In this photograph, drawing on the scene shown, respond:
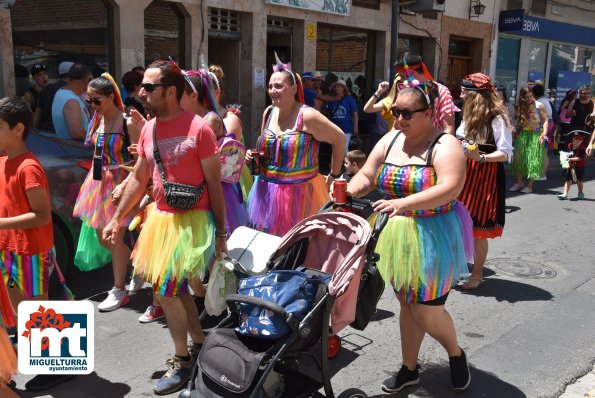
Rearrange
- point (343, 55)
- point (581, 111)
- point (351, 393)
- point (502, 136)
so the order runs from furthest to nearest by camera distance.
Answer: point (343, 55) → point (581, 111) → point (502, 136) → point (351, 393)

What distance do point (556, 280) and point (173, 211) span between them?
416 centimetres

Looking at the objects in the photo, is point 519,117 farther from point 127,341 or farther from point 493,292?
point 127,341

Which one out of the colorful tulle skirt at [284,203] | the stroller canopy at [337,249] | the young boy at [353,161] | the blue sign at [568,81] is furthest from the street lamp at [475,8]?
the stroller canopy at [337,249]

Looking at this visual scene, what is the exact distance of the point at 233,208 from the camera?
4.40 m

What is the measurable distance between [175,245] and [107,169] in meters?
1.78

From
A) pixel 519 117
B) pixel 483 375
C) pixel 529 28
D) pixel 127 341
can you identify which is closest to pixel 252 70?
pixel 519 117

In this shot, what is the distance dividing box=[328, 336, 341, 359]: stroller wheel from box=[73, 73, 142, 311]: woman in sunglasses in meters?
1.93

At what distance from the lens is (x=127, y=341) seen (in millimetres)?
4277

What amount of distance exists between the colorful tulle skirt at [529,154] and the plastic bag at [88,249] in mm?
7757

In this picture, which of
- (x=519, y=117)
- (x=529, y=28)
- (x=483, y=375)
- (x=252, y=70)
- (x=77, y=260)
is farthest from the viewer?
(x=529, y=28)

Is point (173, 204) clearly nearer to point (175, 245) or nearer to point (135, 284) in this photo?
point (175, 245)

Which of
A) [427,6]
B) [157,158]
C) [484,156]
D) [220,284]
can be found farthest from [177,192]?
[427,6]

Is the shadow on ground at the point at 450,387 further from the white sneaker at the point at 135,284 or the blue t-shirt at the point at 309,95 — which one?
the blue t-shirt at the point at 309,95

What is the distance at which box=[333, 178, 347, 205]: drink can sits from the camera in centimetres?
324
